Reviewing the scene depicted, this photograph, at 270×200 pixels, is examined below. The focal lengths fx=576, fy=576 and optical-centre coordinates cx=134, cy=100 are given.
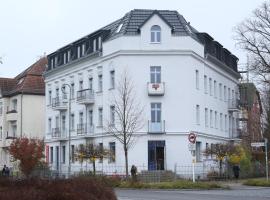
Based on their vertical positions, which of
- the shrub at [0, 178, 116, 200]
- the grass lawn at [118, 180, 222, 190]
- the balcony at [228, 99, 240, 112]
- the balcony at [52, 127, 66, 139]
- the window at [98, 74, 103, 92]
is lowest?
the grass lawn at [118, 180, 222, 190]

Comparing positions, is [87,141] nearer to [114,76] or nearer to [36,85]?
[114,76]

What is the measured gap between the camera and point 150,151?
5272cm

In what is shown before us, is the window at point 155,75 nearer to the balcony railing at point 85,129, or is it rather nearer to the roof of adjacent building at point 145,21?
the roof of adjacent building at point 145,21

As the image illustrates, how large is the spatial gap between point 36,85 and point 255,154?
31.4 meters

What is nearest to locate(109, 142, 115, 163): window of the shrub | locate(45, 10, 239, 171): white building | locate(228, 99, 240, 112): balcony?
locate(45, 10, 239, 171): white building

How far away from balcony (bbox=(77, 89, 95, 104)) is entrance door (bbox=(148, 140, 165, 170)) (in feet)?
29.2

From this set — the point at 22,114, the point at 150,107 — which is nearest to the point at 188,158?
the point at 150,107

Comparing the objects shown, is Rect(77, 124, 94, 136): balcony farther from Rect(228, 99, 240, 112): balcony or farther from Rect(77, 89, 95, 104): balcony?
Rect(228, 99, 240, 112): balcony

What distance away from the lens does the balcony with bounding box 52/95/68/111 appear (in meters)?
64.0

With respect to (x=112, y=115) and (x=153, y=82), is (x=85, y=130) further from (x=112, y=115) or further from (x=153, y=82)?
(x=153, y=82)

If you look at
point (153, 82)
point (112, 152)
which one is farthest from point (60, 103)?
point (153, 82)

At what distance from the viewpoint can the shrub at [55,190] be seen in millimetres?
11344

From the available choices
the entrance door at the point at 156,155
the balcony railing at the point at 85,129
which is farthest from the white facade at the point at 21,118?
the entrance door at the point at 156,155

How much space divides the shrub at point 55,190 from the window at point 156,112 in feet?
130
